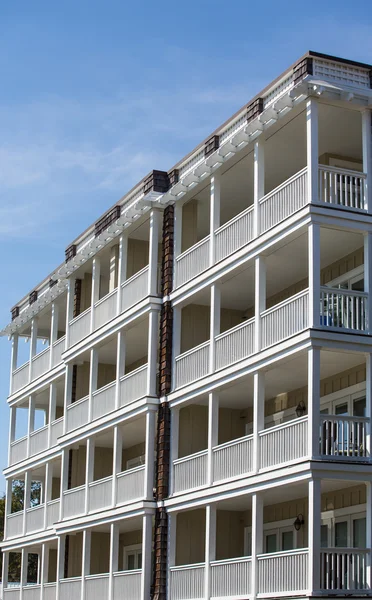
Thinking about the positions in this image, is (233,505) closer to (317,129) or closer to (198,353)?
(198,353)

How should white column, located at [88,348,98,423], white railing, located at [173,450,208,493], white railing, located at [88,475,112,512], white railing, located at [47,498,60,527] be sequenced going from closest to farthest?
white railing, located at [173,450,208,493] < white railing, located at [88,475,112,512] < white column, located at [88,348,98,423] < white railing, located at [47,498,60,527]

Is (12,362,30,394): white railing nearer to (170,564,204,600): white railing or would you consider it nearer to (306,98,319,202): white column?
(170,564,204,600): white railing

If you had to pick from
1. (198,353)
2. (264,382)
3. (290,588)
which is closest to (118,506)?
(198,353)

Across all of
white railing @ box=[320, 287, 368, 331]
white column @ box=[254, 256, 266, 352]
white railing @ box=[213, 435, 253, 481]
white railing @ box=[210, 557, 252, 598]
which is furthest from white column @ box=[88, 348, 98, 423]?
white railing @ box=[320, 287, 368, 331]

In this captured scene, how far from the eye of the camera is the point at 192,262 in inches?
1261

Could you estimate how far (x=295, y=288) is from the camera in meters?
31.0

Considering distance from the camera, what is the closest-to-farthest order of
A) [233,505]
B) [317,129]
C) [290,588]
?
[290,588] < [317,129] < [233,505]

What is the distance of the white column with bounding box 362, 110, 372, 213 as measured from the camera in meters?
26.3

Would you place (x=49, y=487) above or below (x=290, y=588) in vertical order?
above

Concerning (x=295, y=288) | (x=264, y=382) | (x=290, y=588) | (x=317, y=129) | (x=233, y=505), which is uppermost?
(x=317, y=129)

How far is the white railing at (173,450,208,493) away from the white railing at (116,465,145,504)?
1.54 meters

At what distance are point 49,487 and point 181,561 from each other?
10.5 meters

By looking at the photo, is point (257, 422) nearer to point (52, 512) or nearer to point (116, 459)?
point (116, 459)

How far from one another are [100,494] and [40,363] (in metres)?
9.57
